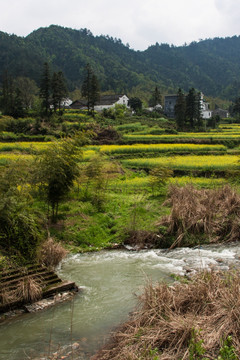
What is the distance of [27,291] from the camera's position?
889 cm

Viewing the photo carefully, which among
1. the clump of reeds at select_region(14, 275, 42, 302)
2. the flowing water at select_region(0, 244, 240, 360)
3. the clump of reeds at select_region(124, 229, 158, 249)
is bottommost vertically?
the flowing water at select_region(0, 244, 240, 360)

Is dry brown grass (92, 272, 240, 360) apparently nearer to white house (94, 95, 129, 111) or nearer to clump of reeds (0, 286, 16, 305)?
clump of reeds (0, 286, 16, 305)

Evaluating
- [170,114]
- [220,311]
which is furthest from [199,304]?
[170,114]

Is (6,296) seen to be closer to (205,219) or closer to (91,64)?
(205,219)

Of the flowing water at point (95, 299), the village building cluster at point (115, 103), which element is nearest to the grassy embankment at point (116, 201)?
the flowing water at point (95, 299)

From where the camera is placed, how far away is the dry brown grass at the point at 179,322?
5.99 m

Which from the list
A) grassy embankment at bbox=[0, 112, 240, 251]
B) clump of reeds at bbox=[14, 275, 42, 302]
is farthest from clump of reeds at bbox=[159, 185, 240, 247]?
clump of reeds at bbox=[14, 275, 42, 302]

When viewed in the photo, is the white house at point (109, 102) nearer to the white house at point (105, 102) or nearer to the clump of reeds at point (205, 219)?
the white house at point (105, 102)

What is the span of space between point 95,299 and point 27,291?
195 cm

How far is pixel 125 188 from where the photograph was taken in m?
21.0

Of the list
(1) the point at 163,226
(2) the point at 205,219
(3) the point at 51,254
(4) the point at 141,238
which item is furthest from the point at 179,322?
(2) the point at 205,219

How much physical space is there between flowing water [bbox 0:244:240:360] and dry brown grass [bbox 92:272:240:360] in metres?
0.82

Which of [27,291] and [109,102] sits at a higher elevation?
[109,102]

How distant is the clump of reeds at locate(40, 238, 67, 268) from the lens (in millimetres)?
11141
